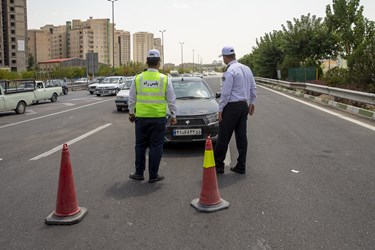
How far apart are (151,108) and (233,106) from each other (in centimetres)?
130

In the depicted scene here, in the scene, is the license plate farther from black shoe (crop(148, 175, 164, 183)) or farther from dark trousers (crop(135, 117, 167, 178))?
black shoe (crop(148, 175, 164, 183))

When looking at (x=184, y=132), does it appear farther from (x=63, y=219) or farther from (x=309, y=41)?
(x=309, y=41)

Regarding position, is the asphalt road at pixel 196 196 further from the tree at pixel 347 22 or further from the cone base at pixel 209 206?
the tree at pixel 347 22

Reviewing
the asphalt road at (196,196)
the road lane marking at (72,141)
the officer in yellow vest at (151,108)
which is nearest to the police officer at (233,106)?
the asphalt road at (196,196)

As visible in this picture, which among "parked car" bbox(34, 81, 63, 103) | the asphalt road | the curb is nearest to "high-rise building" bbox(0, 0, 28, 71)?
"parked car" bbox(34, 81, 63, 103)

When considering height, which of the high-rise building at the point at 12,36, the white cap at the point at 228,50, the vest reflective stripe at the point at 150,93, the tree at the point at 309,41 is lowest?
the vest reflective stripe at the point at 150,93

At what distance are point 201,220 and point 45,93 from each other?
23.5m

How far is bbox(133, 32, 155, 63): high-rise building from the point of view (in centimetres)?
18150

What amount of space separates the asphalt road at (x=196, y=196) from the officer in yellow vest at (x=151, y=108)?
1.27ft

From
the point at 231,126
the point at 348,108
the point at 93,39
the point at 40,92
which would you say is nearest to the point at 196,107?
the point at 231,126

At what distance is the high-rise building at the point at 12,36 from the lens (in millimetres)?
110188

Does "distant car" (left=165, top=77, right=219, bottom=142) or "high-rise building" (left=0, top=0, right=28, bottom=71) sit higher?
"high-rise building" (left=0, top=0, right=28, bottom=71)

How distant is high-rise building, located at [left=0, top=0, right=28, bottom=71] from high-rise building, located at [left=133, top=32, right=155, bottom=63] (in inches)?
2896

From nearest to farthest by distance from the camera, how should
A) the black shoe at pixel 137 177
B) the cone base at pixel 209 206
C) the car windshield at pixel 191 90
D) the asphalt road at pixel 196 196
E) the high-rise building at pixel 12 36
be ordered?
the asphalt road at pixel 196 196 < the cone base at pixel 209 206 < the black shoe at pixel 137 177 < the car windshield at pixel 191 90 < the high-rise building at pixel 12 36
